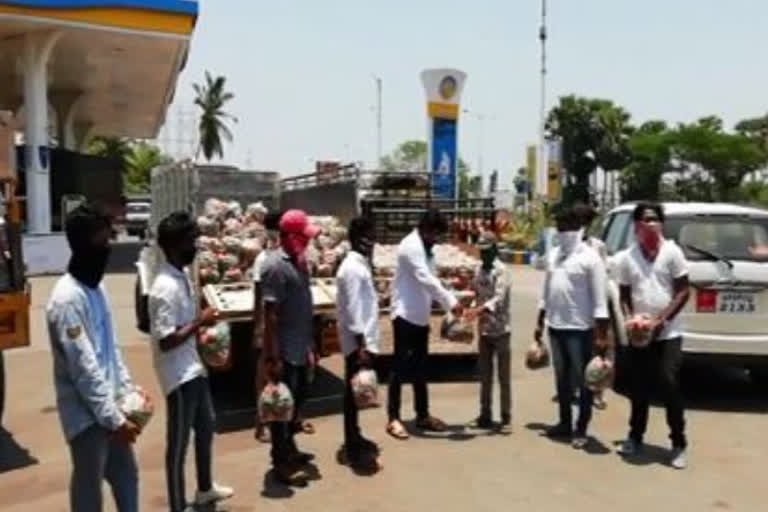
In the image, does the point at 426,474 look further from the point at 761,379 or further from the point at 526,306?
the point at 526,306

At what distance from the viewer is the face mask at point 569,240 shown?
7332 millimetres

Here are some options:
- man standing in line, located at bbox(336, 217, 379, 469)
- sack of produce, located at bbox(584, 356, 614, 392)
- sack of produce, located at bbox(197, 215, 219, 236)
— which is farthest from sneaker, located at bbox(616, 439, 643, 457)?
sack of produce, located at bbox(197, 215, 219, 236)

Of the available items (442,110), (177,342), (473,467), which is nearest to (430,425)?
(473,467)

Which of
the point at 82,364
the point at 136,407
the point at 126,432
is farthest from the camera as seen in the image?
the point at 136,407

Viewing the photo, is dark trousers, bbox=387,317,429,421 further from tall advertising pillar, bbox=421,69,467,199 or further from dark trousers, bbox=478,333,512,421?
tall advertising pillar, bbox=421,69,467,199

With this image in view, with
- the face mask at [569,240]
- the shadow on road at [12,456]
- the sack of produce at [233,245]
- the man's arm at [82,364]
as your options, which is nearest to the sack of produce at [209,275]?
the sack of produce at [233,245]

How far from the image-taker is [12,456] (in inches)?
287

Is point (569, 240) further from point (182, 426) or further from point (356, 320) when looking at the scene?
point (182, 426)

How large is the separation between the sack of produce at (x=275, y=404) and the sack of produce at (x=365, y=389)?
0.49 metres

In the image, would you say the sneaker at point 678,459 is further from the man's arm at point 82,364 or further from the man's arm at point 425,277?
the man's arm at point 82,364

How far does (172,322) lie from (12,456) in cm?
277

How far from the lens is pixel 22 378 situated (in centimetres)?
1032

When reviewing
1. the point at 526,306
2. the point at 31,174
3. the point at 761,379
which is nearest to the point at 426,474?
the point at 761,379

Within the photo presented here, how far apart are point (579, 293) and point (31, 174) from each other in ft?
66.5
